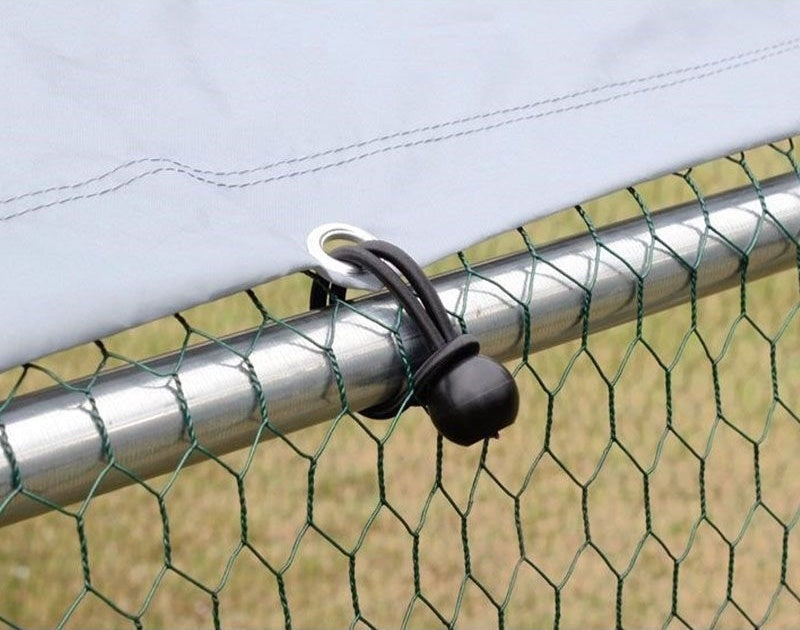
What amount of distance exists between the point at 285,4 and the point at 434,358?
447mm

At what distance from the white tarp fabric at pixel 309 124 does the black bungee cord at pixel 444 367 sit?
0.07 meters

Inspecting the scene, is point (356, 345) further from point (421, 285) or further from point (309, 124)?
point (309, 124)

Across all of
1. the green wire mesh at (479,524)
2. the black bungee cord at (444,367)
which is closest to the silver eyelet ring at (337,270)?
the black bungee cord at (444,367)

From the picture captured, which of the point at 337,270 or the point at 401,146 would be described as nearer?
the point at 337,270

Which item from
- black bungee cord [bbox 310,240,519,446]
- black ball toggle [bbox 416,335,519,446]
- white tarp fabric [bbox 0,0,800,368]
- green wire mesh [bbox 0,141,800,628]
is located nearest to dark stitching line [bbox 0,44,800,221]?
white tarp fabric [bbox 0,0,800,368]

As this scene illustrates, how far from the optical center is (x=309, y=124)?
123cm

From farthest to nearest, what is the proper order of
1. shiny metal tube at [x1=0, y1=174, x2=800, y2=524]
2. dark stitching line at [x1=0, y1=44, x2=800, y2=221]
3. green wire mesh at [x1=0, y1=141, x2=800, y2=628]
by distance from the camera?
1. green wire mesh at [x1=0, y1=141, x2=800, y2=628]
2. dark stitching line at [x1=0, y1=44, x2=800, y2=221]
3. shiny metal tube at [x1=0, y1=174, x2=800, y2=524]

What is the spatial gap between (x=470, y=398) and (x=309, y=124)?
306 millimetres

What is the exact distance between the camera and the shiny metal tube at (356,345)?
98 cm

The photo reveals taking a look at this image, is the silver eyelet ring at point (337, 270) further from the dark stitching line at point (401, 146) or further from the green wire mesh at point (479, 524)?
the green wire mesh at point (479, 524)

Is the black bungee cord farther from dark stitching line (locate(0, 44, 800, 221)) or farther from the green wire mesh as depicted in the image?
the green wire mesh

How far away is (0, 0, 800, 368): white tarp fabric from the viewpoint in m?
1.05

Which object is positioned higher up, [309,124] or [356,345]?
[309,124]

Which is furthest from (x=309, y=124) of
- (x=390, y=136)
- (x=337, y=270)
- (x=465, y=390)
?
(x=465, y=390)
